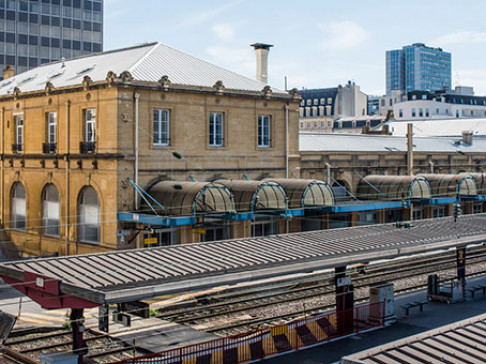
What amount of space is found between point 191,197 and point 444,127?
5976cm

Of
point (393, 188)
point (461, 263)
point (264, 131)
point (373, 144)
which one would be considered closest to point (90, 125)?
point (264, 131)

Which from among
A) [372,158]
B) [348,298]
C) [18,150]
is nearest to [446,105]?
[372,158]

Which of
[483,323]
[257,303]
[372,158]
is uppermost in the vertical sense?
[372,158]

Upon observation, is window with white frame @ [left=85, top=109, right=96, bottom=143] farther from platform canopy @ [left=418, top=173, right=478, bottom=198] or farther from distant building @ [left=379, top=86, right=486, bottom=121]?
distant building @ [left=379, top=86, right=486, bottom=121]

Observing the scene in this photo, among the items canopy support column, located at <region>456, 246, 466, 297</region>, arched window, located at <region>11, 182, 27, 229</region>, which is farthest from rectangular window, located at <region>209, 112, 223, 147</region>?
canopy support column, located at <region>456, 246, 466, 297</region>

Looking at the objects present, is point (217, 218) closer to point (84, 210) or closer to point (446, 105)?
point (84, 210)

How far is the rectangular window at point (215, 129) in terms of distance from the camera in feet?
129

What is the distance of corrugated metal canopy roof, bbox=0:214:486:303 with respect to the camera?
58.9 ft

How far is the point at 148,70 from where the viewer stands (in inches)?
1506

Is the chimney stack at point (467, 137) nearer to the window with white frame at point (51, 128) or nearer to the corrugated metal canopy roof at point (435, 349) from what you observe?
the window with white frame at point (51, 128)

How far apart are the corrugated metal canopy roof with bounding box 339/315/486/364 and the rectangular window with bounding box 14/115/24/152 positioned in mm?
34088

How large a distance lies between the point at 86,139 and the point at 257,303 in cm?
1400

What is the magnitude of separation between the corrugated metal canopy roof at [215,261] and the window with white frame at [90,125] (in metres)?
15.2

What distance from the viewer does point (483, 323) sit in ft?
55.0
